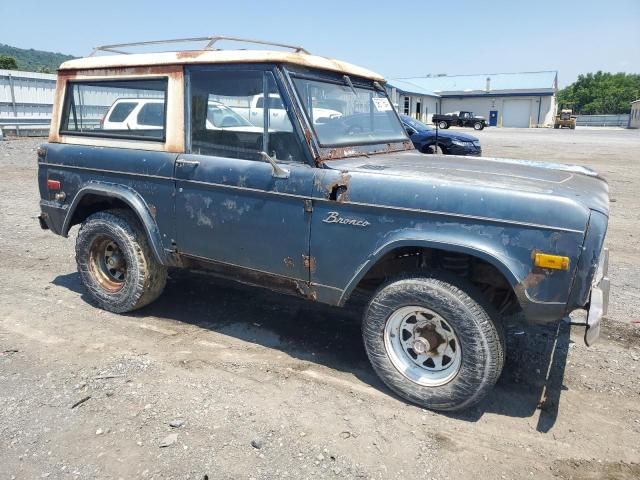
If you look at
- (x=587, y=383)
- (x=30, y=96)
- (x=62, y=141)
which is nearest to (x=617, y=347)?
(x=587, y=383)

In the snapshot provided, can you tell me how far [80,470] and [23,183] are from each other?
10234 millimetres

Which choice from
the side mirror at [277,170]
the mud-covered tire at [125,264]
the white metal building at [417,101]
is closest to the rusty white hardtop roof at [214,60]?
the side mirror at [277,170]

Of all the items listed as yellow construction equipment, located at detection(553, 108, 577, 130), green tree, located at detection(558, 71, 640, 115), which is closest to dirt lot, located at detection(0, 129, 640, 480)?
yellow construction equipment, located at detection(553, 108, 577, 130)

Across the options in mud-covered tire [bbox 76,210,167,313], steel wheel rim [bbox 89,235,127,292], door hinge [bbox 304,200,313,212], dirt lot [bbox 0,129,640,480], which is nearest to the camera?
dirt lot [bbox 0,129,640,480]

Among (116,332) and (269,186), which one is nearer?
(269,186)

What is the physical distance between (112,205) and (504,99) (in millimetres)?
55888

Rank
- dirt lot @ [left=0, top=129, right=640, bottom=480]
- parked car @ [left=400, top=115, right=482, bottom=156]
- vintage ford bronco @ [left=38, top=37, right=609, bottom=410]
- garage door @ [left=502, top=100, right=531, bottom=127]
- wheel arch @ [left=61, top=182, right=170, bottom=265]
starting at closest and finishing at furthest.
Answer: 1. dirt lot @ [left=0, top=129, right=640, bottom=480]
2. vintage ford bronco @ [left=38, top=37, right=609, bottom=410]
3. wheel arch @ [left=61, top=182, right=170, bottom=265]
4. parked car @ [left=400, top=115, right=482, bottom=156]
5. garage door @ [left=502, top=100, right=531, bottom=127]

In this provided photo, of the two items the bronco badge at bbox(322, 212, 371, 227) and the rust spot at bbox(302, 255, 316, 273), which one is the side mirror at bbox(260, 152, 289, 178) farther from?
the rust spot at bbox(302, 255, 316, 273)

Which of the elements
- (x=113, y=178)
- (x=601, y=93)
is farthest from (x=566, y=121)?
(x=113, y=178)

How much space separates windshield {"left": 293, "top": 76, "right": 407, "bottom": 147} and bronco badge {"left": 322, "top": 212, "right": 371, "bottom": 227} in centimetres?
52

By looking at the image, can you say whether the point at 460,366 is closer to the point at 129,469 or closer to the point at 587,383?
the point at 587,383

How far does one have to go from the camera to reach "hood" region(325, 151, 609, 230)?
272 cm

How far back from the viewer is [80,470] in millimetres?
2604

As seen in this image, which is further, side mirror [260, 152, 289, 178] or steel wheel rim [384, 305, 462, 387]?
side mirror [260, 152, 289, 178]
